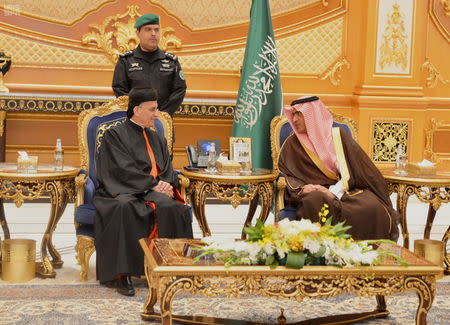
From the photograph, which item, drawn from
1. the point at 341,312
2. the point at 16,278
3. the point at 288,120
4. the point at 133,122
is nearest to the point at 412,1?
the point at 288,120

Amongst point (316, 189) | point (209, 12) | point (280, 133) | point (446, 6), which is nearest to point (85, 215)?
point (316, 189)

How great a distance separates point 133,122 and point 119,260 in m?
1.02

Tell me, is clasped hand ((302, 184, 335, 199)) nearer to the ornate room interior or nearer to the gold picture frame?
the gold picture frame

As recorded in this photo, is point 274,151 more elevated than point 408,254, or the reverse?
point 274,151

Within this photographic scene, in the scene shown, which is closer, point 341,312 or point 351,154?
point 341,312

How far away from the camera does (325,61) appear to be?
8.67 meters

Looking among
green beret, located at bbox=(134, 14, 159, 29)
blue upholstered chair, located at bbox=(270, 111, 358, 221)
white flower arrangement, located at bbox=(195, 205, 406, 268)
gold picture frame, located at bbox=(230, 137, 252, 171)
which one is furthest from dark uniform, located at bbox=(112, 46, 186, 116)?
white flower arrangement, located at bbox=(195, 205, 406, 268)

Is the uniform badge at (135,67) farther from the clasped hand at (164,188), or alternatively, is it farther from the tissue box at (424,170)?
the tissue box at (424,170)

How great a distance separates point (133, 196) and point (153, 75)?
5.67 ft

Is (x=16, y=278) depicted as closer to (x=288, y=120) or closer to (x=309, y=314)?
(x=309, y=314)

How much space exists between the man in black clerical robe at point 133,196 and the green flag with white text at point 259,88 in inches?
65.6

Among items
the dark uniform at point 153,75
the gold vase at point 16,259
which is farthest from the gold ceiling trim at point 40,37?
the gold vase at point 16,259

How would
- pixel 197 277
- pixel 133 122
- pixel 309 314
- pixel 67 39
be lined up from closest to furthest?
pixel 197 277, pixel 309 314, pixel 133 122, pixel 67 39

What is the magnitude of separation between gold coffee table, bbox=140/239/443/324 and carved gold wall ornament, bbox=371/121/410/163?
5038mm
